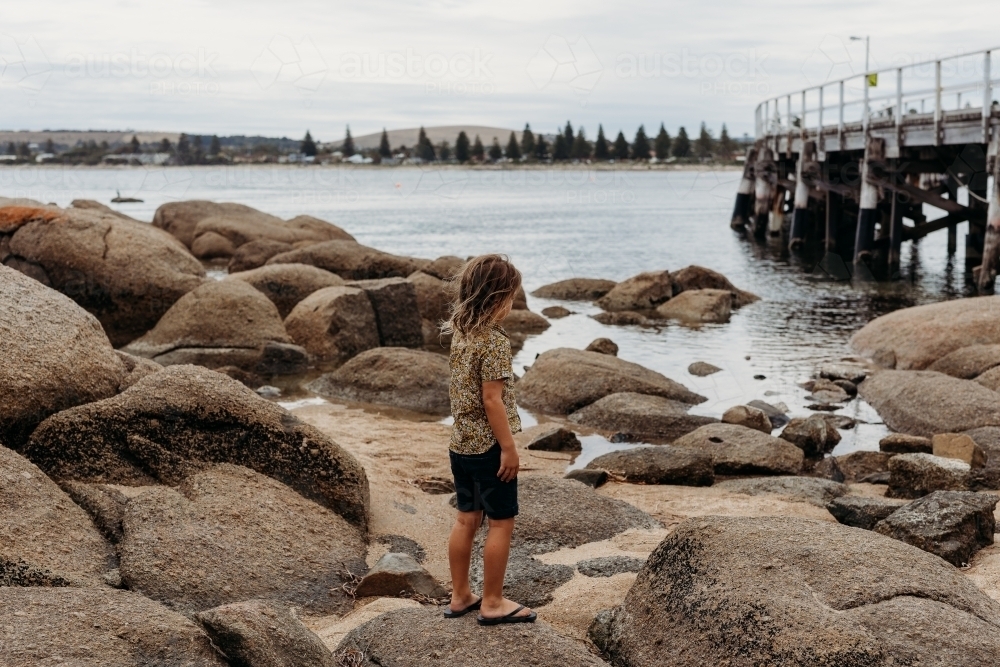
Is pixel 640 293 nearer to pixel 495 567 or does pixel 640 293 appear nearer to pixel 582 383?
pixel 582 383

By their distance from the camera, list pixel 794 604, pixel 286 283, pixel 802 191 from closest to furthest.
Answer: pixel 794 604 → pixel 286 283 → pixel 802 191

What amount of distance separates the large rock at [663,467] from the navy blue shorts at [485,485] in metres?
4.40

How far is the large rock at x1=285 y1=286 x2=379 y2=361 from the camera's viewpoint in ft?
48.0

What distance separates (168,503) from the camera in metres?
6.00

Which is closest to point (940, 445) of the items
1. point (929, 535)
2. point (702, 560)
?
point (929, 535)

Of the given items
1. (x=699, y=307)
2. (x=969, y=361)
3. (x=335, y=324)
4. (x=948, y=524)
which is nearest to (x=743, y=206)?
(x=699, y=307)

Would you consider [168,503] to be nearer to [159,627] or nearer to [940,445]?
[159,627]

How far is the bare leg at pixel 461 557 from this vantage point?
15.6 feet

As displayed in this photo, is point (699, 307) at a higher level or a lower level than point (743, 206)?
lower

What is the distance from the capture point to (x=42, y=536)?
533 cm

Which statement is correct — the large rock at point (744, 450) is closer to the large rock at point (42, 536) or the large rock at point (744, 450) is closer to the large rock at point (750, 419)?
the large rock at point (750, 419)

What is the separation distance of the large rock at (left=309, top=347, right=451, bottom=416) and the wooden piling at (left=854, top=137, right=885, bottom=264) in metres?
15.9

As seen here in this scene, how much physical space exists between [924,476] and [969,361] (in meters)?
4.48

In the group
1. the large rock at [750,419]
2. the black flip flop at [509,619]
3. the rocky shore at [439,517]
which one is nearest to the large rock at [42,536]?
the rocky shore at [439,517]
